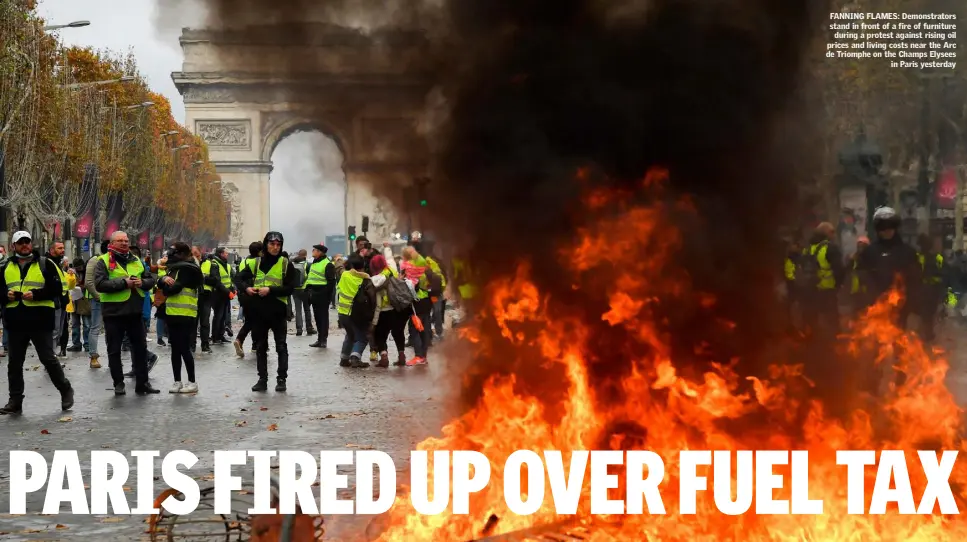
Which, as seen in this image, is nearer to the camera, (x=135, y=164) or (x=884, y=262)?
(x=884, y=262)

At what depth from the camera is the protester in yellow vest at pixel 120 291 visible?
1293cm

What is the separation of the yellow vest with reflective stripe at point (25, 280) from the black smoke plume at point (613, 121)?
21.6ft

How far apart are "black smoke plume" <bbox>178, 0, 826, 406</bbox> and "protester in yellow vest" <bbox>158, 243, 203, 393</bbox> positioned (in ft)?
25.6

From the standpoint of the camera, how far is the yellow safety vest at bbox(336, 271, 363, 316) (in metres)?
→ 17.2

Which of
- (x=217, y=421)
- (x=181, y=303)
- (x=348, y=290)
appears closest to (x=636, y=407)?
(x=217, y=421)

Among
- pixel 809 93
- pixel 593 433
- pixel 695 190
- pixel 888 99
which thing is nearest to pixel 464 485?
pixel 593 433

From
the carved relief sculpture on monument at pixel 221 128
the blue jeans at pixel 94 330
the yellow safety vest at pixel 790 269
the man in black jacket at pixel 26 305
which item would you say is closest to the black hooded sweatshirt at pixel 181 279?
the carved relief sculpture on monument at pixel 221 128

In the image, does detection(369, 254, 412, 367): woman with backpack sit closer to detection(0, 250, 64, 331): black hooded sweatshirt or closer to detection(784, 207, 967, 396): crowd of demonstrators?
detection(0, 250, 64, 331): black hooded sweatshirt

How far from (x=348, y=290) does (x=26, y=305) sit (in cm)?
613

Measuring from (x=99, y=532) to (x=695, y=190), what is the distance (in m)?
3.20

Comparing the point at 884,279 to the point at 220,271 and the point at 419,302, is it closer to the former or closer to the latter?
the point at 419,302

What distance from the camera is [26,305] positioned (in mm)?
11719

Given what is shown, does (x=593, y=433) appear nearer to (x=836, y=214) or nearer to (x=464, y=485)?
(x=464, y=485)

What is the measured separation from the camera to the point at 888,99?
1184 inches
